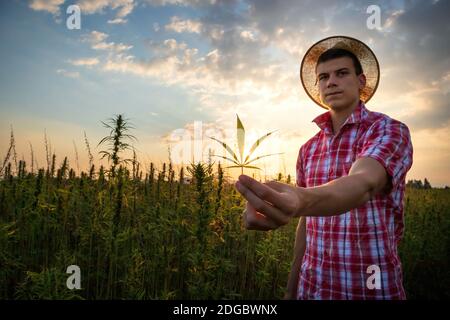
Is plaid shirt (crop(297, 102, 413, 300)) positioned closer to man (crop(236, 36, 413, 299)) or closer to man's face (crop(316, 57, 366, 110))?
man (crop(236, 36, 413, 299))

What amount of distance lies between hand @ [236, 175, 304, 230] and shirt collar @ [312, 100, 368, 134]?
1.35 m

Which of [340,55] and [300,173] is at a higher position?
[340,55]

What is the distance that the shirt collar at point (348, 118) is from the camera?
2.07 metres

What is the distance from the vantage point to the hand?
2.89 ft

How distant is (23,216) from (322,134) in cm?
402

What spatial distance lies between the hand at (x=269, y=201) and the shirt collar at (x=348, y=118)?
1.35 m

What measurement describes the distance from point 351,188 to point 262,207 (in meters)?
0.49

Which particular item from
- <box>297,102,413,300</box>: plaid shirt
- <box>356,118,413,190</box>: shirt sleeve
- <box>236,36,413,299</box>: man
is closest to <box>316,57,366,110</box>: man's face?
<box>236,36,413,299</box>: man

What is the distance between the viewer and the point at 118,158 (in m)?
3.16

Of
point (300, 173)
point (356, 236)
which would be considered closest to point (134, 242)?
point (300, 173)

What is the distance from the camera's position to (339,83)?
2.18m

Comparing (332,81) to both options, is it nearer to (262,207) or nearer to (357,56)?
(357,56)
